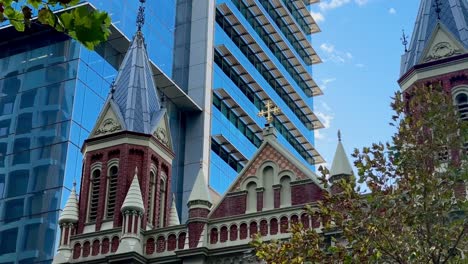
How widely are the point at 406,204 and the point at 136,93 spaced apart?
17.7 metres

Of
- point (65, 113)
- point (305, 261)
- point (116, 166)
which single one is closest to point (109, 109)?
point (116, 166)

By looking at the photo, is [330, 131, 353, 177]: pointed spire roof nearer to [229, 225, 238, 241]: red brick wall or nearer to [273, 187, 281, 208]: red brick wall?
[273, 187, 281, 208]: red brick wall

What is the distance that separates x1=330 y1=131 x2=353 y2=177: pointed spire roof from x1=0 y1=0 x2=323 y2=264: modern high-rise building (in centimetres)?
1653

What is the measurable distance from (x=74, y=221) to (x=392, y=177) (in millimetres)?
15515

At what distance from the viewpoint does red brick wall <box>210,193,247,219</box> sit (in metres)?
26.0

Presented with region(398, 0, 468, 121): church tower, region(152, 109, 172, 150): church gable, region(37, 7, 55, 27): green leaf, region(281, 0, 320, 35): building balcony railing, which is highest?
region(281, 0, 320, 35): building balcony railing

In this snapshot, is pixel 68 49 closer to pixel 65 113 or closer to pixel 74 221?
pixel 65 113

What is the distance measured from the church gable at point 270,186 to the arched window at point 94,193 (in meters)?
4.85

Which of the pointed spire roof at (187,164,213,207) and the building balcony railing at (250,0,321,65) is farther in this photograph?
the building balcony railing at (250,0,321,65)

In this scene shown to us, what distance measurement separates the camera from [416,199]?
14906 millimetres

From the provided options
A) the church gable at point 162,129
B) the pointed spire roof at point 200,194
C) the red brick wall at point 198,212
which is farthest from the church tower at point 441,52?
the church gable at point 162,129

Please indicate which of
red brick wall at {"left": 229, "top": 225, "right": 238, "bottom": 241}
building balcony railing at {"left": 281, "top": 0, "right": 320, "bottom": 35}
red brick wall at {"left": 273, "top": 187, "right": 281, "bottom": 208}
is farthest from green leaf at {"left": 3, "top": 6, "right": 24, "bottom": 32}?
building balcony railing at {"left": 281, "top": 0, "right": 320, "bottom": 35}

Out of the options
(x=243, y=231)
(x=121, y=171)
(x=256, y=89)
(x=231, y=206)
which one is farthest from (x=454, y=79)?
(x=256, y=89)

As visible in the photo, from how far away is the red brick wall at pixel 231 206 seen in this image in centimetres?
2595
